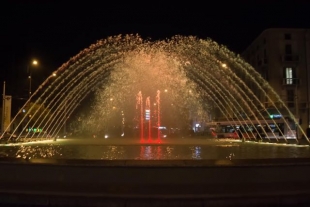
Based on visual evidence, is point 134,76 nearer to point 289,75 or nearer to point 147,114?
point 147,114

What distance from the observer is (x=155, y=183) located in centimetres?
1046

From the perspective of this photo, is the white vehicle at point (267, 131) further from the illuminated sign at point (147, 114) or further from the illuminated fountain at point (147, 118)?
the illuminated sign at point (147, 114)

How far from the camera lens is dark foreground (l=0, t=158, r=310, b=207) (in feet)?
31.1

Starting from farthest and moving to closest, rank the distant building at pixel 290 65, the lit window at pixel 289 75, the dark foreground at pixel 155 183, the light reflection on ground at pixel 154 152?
the lit window at pixel 289 75, the distant building at pixel 290 65, the light reflection on ground at pixel 154 152, the dark foreground at pixel 155 183

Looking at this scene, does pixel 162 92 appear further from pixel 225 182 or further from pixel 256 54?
pixel 225 182

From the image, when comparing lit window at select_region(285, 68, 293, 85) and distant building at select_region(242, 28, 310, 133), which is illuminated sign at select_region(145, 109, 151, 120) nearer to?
distant building at select_region(242, 28, 310, 133)

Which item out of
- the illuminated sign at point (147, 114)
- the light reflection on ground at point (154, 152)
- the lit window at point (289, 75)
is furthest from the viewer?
the lit window at point (289, 75)

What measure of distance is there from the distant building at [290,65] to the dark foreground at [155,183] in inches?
1909

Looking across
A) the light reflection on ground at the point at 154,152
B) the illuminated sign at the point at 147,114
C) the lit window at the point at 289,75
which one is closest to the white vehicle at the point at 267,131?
the lit window at the point at 289,75

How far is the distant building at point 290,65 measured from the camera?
57.3m

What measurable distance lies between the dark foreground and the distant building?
4848cm

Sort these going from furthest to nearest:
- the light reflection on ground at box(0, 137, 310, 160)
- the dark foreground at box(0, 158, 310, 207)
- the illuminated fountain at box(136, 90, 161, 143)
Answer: the illuminated fountain at box(136, 90, 161, 143) → the light reflection on ground at box(0, 137, 310, 160) → the dark foreground at box(0, 158, 310, 207)

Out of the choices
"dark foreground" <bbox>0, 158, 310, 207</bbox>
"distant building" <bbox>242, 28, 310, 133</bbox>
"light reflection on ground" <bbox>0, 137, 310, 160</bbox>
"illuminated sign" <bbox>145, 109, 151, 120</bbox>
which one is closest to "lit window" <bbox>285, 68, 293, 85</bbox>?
"distant building" <bbox>242, 28, 310, 133</bbox>

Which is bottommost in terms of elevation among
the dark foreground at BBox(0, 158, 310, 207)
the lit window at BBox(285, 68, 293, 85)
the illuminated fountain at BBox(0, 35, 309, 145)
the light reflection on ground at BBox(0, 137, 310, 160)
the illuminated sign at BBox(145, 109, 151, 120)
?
the dark foreground at BBox(0, 158, 310, 207)
